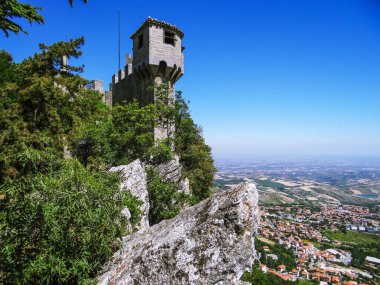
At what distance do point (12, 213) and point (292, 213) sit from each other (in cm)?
10396

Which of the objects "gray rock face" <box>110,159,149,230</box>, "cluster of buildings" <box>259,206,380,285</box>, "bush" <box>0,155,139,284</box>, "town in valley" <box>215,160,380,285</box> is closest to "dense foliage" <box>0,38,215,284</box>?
"bush" <box>0,155,139,284</box>

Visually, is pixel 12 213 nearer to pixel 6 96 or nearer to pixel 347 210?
pixel 6 96

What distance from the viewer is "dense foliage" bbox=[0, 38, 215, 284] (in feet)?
15.1

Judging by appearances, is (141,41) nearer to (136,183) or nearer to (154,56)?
(154,56)

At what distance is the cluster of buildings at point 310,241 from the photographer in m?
46.1

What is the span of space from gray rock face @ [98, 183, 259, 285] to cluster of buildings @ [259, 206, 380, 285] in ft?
124

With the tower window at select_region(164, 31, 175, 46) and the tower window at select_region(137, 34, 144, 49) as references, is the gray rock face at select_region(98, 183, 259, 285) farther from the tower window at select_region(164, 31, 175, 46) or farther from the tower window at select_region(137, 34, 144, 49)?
the tower window at select_region(137, 34, 144, 49)

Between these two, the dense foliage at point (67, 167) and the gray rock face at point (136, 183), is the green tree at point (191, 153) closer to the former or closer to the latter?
the dense foliage at point (67, 167)

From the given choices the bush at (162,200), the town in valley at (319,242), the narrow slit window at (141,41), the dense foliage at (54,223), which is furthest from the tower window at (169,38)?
the dense foliage at (54,223)

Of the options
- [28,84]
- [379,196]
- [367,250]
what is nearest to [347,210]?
[367,250]

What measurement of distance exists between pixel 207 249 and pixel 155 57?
1755 centimetres

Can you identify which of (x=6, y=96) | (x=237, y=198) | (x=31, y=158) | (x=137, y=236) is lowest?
(x=137, y=236)

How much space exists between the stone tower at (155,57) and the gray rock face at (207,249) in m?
15.2

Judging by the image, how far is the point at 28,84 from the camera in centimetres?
1233
